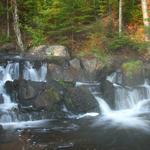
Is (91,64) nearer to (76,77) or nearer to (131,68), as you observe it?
(76,77)

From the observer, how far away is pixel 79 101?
49.4 feet

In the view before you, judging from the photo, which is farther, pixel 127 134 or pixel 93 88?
pixel 93 88

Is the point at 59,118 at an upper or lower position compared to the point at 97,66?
lower

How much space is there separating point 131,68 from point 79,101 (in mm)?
3391

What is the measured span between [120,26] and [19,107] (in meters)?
8.23

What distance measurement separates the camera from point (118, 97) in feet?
52.6

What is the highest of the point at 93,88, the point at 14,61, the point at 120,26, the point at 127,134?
the point at 120,26

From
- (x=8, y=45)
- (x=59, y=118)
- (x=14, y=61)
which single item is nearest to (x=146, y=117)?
(x=59, y=118)

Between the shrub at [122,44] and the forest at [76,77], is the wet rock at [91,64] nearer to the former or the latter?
the forest at [76,77]

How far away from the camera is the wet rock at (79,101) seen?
14.9m

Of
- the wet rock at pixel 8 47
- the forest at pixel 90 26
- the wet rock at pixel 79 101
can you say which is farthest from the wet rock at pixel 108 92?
the wet rock at pixel 8 47

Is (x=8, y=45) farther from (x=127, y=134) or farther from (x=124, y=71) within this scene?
(x=127, y=134)

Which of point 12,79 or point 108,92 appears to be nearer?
point 108,92

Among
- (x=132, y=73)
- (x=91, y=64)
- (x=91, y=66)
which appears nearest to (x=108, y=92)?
(x=132, y=73)
